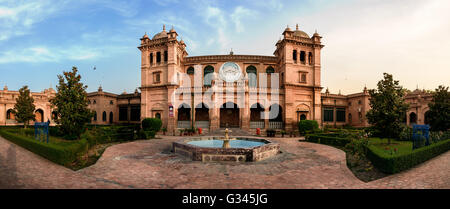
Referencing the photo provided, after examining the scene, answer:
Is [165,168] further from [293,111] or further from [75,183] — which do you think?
[293,111]

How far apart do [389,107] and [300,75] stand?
15.8m

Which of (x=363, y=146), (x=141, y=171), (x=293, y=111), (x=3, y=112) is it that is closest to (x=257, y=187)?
(x=141, y=171)

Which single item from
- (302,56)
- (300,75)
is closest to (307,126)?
(300,75)

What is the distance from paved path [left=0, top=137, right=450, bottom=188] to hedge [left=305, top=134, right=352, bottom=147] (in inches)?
210

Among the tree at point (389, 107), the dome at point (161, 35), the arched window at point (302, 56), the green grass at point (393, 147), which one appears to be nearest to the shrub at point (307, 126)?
the green grass at point (393, 147)

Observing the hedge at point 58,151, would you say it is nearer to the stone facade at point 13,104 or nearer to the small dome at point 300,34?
the stone facade at point 13,104

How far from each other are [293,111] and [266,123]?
5.09 m

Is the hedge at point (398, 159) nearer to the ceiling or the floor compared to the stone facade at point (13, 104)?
nearer to the floor

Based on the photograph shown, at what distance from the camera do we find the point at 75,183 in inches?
258

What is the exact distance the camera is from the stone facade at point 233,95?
25594 millimetres

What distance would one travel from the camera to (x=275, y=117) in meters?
27.3

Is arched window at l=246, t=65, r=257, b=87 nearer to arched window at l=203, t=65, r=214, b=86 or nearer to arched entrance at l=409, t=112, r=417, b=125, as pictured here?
arched window at l=203, t=65, r=214, b=86

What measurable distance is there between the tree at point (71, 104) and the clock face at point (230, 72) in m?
20.1

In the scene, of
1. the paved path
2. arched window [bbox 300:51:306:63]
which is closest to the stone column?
arched window [bbox 300:51:306:63]
